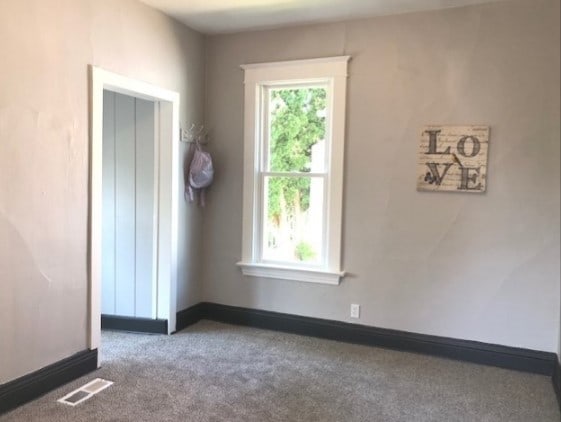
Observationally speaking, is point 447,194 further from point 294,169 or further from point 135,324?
point 135,324

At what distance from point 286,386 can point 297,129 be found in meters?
2.14

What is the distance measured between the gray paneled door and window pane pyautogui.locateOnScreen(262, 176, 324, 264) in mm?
1013

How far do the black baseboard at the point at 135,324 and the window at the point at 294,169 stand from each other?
90cm

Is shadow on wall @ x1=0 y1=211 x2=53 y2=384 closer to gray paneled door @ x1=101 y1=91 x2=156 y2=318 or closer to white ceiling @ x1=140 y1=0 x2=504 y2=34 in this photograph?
gray paneled door @ x1=101 y1=91 x2=156 y2=318

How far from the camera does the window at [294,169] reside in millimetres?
4066

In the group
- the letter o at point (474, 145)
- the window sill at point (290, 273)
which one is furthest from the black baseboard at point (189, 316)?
the letter o at point (474, 145)

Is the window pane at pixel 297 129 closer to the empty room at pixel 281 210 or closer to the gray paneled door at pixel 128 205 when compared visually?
the empty room at pixel 281 210

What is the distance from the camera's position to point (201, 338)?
4098mm

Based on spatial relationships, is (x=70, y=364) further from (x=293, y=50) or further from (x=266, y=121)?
(x=293, y=50)

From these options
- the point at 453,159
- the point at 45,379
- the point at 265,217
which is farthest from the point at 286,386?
the point at 453,159

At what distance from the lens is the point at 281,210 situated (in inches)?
173

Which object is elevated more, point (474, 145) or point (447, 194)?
point (474, 145)

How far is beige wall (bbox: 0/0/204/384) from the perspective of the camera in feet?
9.02

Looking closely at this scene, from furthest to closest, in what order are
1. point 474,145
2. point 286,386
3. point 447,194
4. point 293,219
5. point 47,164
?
point 293,219, point 447,194, point 474,145, point 286,386, point 47,164
